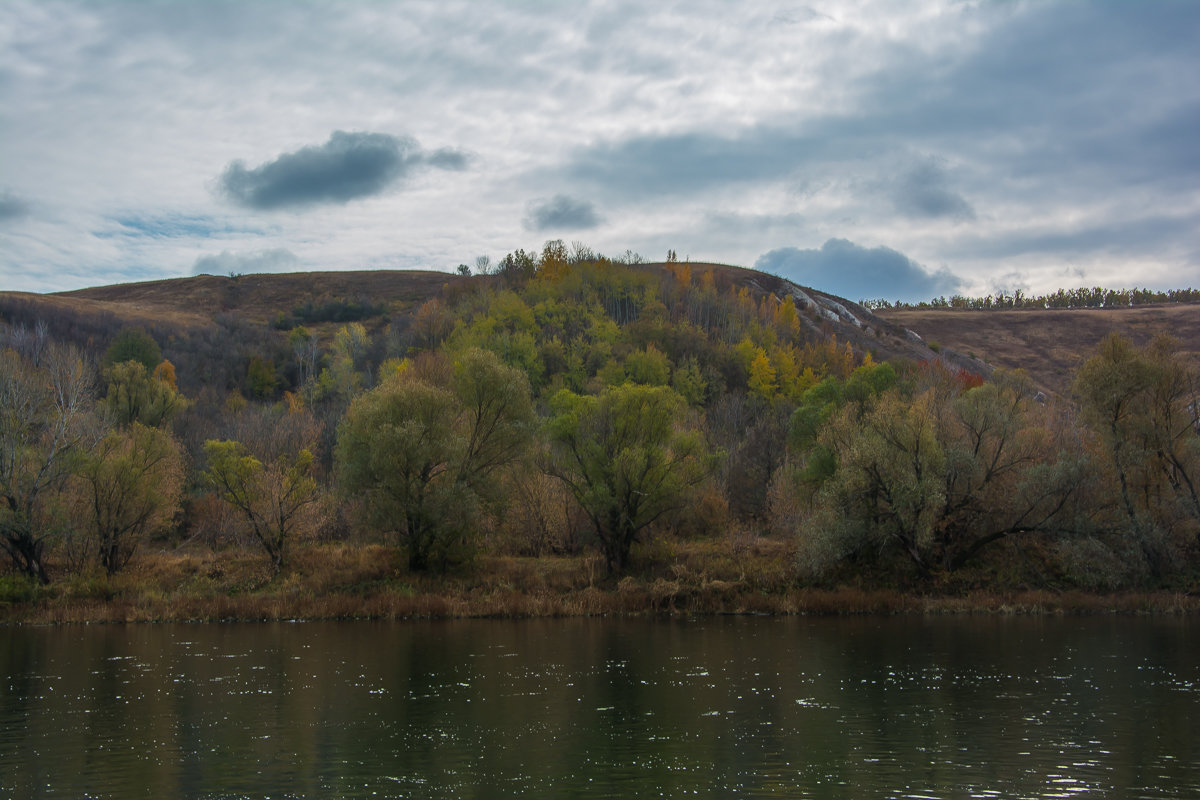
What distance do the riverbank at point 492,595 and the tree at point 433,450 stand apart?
130 inches

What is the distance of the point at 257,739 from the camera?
2322cm

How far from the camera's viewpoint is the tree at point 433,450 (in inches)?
2090

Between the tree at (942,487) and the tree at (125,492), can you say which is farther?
the tree at (125,492)

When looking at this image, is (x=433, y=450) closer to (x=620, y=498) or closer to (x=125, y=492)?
(x=620, y=498)

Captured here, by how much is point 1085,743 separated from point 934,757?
13.0ft

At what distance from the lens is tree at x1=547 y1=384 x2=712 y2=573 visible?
54875 millimetres

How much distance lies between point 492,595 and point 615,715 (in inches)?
1073

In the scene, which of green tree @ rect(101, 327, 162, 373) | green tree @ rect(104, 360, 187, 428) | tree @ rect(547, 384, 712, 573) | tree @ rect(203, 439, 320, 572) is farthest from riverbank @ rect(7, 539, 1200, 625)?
green tree @ rect(101, 327, 162, 373)

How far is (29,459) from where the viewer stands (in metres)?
53.1

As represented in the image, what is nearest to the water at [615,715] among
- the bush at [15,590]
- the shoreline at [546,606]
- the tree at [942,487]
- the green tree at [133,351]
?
the shoreline at [546,606]

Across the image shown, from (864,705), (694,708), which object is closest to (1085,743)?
(864,705)

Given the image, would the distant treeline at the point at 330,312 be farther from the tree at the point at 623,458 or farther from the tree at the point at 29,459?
the tree at the point at 623,458

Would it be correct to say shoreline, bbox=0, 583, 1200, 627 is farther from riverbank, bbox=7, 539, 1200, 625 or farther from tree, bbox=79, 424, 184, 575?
tree, bbox=79, 424, 184, 575

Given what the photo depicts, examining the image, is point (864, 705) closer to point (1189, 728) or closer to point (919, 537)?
point (1189, 728)
